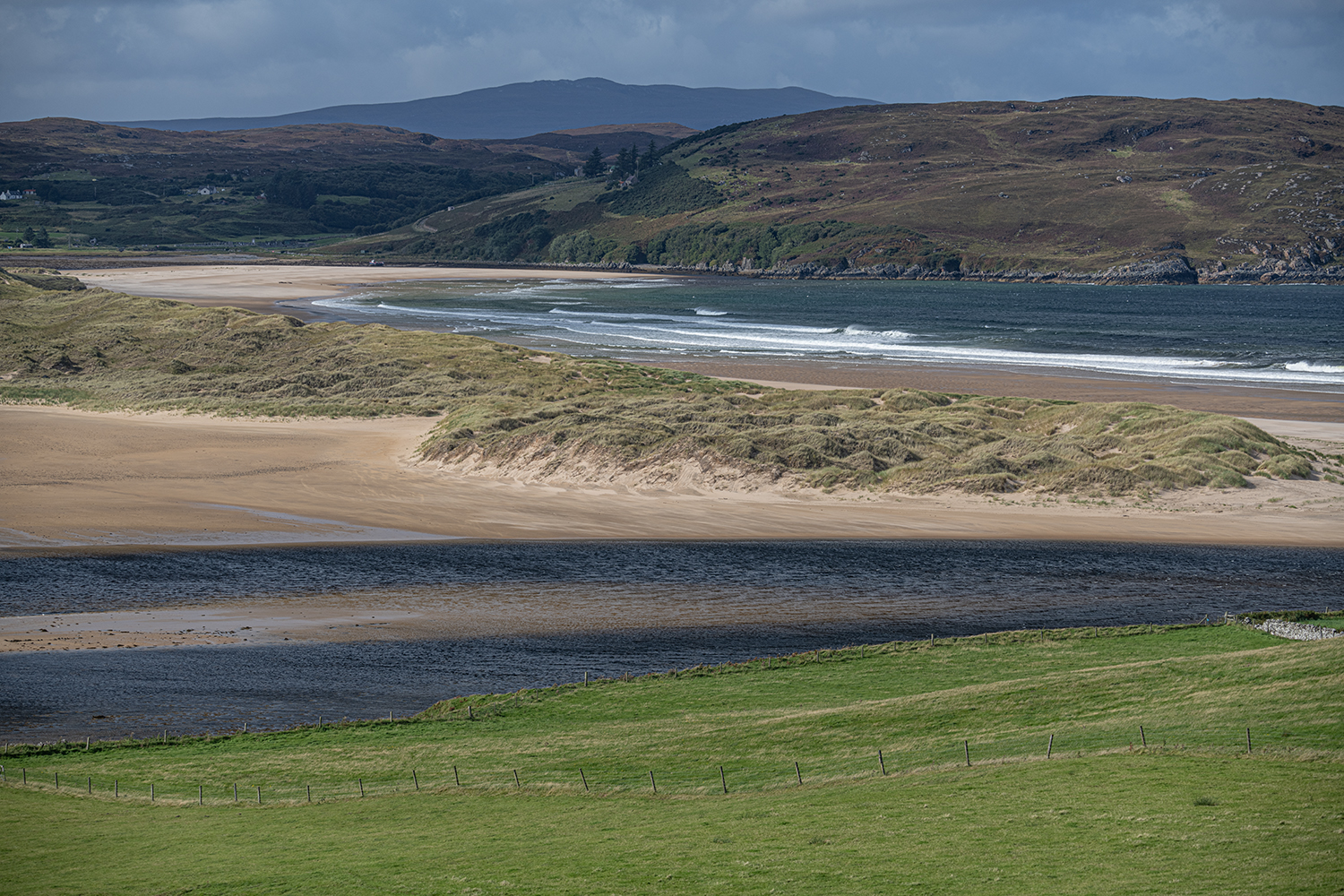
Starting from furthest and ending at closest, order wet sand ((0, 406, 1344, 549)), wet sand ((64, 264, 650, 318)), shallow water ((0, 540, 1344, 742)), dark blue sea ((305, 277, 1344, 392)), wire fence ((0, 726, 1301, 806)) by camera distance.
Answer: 1. wet sand ((64, 264, 650, 318))
2. dark blue sea ((305, 277, 1344, 392))
3. wet sand ((0, 406, 1344, 549))
4. shallow water ((0, 540, 1344, 742))
5. wire fence ((0, 726, 1301, 806))

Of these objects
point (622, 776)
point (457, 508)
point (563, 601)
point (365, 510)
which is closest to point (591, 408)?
point (457, 508)

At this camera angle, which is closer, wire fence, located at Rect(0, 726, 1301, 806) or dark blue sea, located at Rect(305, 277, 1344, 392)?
wire fence, located at Rect(0, 726, 1301, 806)

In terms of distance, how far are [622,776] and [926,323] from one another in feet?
399

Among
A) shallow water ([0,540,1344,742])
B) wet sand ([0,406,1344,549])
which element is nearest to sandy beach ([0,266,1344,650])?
wet sand ([0,406,1344,549])

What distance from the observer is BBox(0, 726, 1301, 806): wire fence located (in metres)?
19.2

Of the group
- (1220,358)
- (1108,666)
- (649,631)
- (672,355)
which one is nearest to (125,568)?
(649,631)

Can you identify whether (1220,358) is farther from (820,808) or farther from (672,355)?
(820,808)

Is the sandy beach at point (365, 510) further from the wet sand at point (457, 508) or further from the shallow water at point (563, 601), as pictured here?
the shallow water at point (563, 601)

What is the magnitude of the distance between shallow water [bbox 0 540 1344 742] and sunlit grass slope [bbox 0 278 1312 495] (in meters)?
10.9

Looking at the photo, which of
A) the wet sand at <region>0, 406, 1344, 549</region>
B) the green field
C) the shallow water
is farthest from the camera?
the wet sand at <region>0, 406, 1344, 549</region>

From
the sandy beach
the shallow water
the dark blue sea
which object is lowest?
the shallow water

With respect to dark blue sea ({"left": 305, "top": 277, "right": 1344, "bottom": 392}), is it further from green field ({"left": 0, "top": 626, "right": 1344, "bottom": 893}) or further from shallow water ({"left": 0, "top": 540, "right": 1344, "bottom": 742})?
green field ({"left": 0, "top": 626, "right": 1344, "bottom": 893})

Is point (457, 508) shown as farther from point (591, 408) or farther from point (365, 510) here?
point (591, 408)

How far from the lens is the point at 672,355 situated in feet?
330
